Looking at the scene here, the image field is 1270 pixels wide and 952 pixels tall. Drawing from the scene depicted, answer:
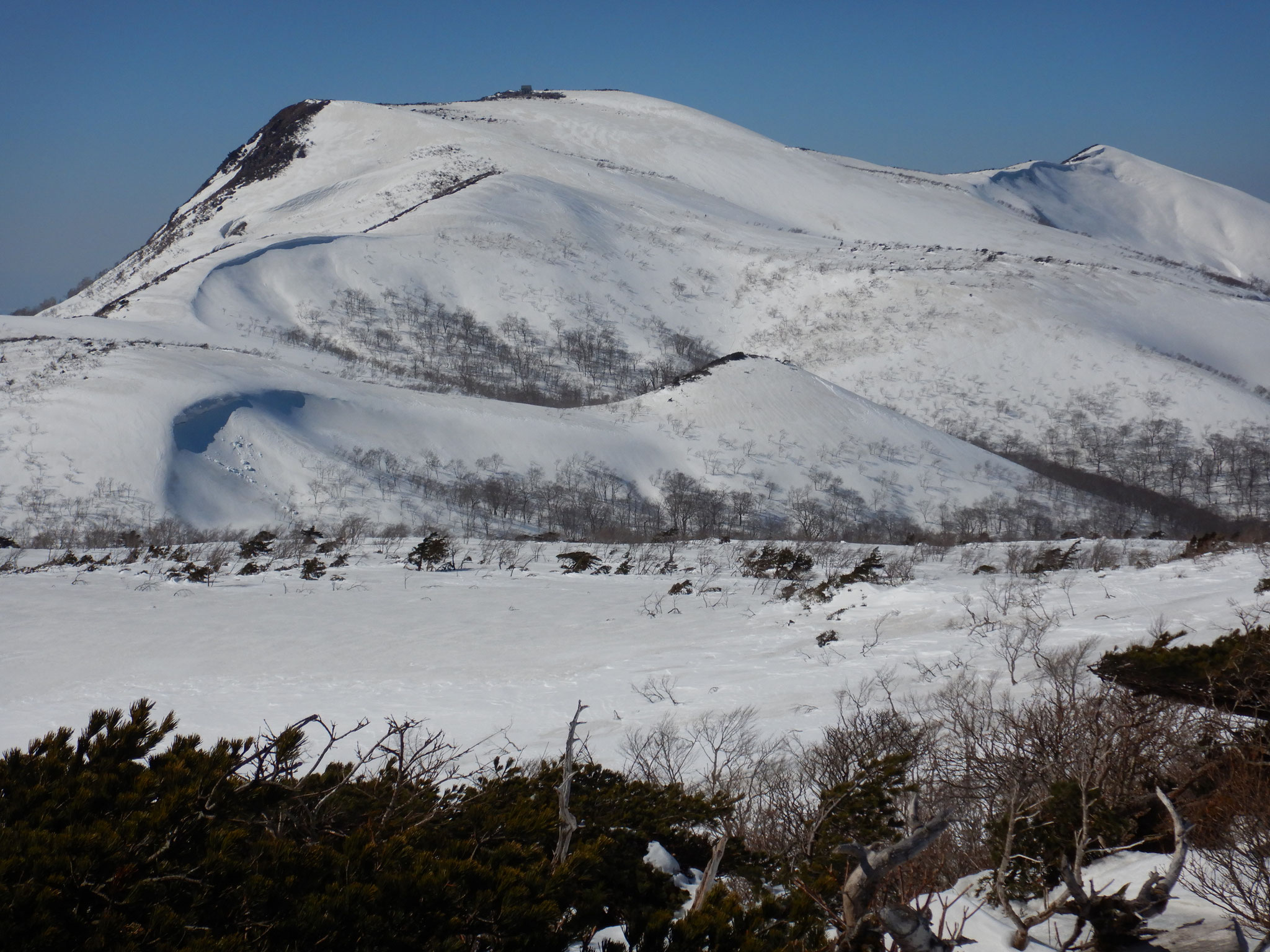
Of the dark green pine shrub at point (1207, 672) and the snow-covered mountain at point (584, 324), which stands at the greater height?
the snow-covered mountain at point (584, 324)

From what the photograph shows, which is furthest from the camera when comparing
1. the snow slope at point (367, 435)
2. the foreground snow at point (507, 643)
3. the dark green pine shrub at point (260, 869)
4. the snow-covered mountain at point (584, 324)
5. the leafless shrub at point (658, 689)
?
the snow-covered mountain at point (584, 324)

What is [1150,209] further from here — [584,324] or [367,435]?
[367,435]

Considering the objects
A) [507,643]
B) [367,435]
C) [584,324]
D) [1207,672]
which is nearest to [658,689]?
[507,643]

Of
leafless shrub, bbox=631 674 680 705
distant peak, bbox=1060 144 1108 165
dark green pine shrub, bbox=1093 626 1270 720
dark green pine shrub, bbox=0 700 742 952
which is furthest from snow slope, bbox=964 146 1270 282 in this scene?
dark green pine shrub, bbox=0 700 742 952

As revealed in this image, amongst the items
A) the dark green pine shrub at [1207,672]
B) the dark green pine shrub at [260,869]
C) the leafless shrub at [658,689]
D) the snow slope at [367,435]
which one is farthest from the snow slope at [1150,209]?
the dark green pine shrub at [260,869]

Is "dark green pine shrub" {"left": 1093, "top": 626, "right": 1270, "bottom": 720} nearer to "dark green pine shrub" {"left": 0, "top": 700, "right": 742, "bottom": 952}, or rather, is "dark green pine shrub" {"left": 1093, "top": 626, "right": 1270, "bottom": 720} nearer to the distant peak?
"dark green pine shrub" {"left": 0, "top": 700, "right": 742, "bottom": 952}

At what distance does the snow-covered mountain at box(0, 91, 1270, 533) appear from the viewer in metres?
40.2

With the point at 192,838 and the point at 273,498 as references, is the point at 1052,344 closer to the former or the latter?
the point at 273,498

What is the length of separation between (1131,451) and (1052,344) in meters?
12.0

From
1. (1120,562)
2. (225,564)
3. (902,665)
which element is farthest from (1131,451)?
(225,564)

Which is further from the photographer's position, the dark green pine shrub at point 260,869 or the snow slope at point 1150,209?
the snow slope at point 1150,209

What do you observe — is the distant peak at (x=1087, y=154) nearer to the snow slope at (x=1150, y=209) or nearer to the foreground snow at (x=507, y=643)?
the snow slope at (x=1150, y=209)

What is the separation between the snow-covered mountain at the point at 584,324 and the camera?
1582 inches

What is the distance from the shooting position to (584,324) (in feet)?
227
